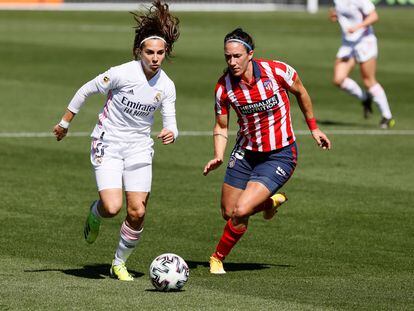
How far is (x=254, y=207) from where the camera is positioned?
12023 mm

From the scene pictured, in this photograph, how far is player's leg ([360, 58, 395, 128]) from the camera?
23.4m

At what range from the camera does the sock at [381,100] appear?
2331 centimetres

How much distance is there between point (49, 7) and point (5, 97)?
31.9 m

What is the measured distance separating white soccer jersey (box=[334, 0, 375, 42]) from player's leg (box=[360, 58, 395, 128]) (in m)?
0.54

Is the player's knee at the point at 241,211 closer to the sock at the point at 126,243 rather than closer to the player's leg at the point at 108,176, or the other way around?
the sock at the point at 126,243

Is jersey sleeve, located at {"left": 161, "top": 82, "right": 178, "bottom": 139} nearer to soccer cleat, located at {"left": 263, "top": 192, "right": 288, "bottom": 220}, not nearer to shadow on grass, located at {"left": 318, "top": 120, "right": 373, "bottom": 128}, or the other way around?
soccer cleat, located at {"left": 263, "top": 192, "right": 288, "bottom": 220}

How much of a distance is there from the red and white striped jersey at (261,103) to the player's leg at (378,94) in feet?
37.0

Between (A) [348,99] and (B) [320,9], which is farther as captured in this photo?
(B) [320,9]

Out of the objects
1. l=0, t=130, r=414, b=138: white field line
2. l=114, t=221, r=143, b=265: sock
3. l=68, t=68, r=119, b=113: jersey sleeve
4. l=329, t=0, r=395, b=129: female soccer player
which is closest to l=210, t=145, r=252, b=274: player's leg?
l=114, t=221, r=143, b=265: sock

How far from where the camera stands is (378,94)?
2352cm

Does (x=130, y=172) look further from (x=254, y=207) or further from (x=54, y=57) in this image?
(x=54, y=57)

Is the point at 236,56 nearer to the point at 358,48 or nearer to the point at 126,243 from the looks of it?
the point at 126,243

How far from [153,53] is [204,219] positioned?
154 inches

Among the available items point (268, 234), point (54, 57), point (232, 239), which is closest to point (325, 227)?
point (268, 234)
